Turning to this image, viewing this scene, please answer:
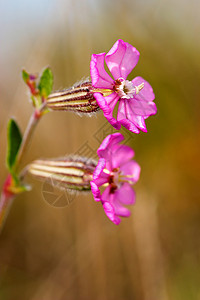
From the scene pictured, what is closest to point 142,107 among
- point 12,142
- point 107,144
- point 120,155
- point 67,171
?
point 107,144

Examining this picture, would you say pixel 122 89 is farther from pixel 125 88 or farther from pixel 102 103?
pixel 102 103

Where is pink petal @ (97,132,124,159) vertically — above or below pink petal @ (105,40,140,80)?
below

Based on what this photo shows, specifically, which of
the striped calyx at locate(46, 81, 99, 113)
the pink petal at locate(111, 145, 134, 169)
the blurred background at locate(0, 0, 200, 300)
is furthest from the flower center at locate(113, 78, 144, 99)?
the blurred background at locate(0, 0, 200, 300)

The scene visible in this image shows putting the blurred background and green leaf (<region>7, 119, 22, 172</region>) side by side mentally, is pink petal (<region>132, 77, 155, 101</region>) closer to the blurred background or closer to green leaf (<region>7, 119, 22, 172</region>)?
green leaf (<region>7, 119, 22, 172</region>)

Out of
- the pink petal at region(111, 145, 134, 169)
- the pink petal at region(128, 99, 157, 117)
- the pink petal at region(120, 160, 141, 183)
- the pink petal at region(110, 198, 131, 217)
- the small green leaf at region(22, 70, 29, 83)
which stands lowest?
the pink petal at region(110, 198, 131, 217)

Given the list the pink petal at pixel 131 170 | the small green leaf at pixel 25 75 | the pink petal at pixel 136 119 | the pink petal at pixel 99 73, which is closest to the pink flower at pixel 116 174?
the pink petal at pixel 131 170

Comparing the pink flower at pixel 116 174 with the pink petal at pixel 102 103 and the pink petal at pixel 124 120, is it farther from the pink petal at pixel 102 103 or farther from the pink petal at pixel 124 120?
the pink petal at pixel 102 103
